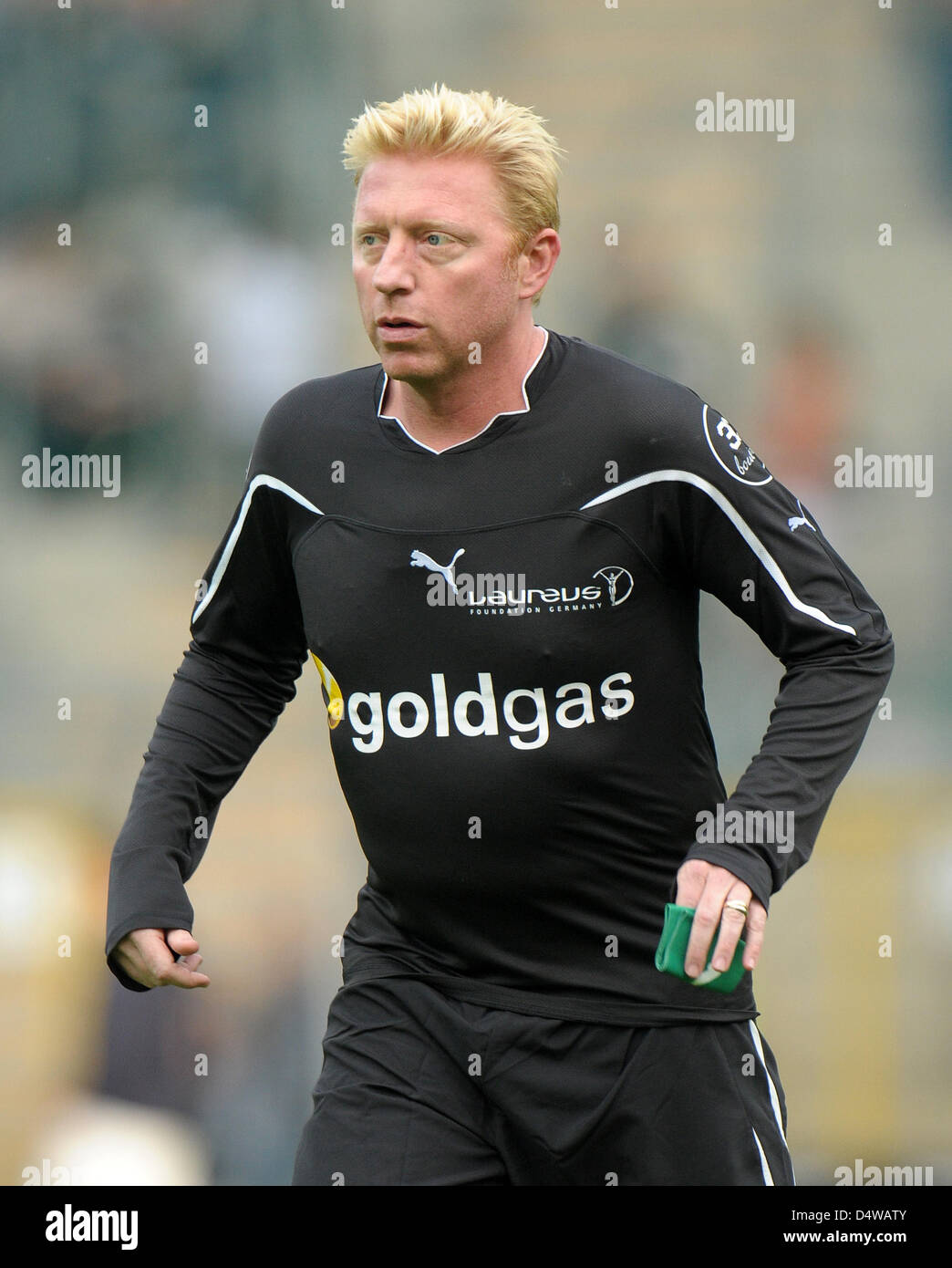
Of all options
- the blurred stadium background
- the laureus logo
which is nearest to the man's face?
the laureus logo

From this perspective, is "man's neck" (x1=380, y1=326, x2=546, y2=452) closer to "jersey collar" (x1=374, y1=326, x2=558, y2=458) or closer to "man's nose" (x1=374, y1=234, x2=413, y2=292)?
"jersey collar" (x1=374, y1=326, x2=558, y2=458)

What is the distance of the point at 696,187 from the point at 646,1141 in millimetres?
5119

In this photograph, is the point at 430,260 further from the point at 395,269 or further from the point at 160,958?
the point at 160,958

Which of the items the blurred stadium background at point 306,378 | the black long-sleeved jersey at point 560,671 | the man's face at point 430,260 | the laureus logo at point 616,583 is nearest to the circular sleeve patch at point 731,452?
the black long-sleeved jersey at point 560,671

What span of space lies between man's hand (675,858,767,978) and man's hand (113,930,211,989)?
0.81m

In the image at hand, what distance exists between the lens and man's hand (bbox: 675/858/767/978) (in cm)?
264

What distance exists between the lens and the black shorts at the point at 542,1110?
2949 millimetres

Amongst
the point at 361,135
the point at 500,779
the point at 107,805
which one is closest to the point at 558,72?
the point at 107,805

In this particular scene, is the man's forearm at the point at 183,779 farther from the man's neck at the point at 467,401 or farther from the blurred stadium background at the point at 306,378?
the blurred stadium background at the point at 306,378

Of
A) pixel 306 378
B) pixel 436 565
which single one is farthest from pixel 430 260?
pixel 306 378

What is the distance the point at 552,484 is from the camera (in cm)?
301

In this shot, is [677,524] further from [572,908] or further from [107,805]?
[107,805]

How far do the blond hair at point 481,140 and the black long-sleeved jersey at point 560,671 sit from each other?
274 mm

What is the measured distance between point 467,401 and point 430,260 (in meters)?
0.24
